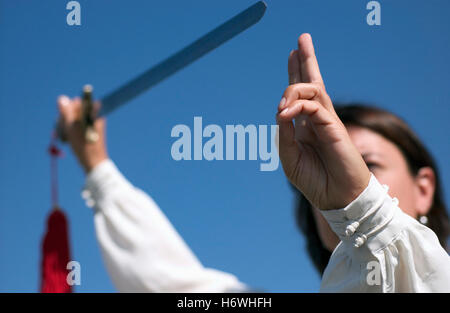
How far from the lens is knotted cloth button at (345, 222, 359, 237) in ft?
2.47

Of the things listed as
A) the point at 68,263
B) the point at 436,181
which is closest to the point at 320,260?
the point at 436,181

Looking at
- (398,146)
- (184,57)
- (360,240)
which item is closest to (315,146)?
(360,240)

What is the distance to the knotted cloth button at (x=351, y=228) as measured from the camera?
753 millimetres

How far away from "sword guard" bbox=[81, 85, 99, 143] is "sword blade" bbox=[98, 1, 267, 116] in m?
0.04

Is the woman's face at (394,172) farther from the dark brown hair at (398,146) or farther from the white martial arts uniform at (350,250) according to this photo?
the white martial arts uniform at (350,250)

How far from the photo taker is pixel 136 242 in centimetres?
77

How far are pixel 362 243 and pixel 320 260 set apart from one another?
1.96 ft

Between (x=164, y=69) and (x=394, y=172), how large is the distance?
0.58 m

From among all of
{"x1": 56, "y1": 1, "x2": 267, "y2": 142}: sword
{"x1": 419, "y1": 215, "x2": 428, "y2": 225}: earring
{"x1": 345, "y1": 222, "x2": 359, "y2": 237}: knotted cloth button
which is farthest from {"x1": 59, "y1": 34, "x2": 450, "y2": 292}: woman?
{"x1": 419, "y1": 215, "x2": 428, "y2": 225}: earring

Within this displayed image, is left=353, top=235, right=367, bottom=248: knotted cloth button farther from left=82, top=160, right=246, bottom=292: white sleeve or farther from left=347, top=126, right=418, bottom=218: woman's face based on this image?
left=347, top=126, right=418, bottom=218: woman's face

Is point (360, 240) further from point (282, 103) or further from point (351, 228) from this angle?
point (282, 103)

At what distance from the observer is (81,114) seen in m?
0.89
